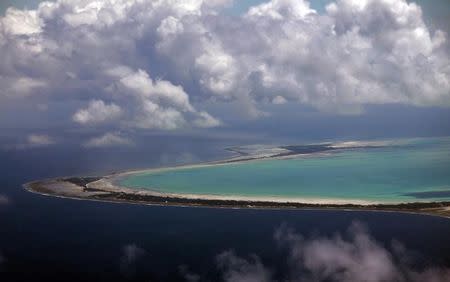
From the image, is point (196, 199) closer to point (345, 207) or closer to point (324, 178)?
point (345, 207)

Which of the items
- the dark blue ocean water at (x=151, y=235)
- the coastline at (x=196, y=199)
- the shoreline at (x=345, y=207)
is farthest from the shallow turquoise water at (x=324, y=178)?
the dark blue ocean water at (x=151, y=235)

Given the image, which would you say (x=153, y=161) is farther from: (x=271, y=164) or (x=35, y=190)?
(x=35, y=190)

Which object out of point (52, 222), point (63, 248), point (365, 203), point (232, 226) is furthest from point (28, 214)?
point (365, 203)

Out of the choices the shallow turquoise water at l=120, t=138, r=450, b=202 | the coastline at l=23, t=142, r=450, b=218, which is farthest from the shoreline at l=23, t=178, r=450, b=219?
the shallow turquoise water at l=120, t=138, r=450, b=202

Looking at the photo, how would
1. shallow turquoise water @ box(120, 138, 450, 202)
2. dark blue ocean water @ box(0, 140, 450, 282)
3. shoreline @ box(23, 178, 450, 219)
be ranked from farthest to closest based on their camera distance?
1. shallow turquoise water @ box(120, 138, 450, 202)
2. shoreline @ box(23, 178, 450, 219)
3. dark blue ocean water @ box(0, 140, 450, 282)

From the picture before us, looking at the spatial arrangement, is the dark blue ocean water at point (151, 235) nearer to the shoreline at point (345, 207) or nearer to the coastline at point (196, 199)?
the shoreline at point (345, 207)

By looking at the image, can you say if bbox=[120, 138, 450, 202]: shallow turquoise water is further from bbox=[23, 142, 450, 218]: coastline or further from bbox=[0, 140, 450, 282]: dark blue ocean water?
bbox=[0, 140, 450, 282]: dark blue ocean water
